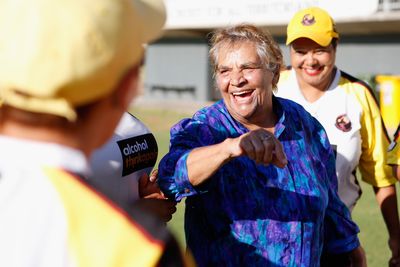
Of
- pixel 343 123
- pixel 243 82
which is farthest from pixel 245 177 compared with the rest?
pixel 343 123

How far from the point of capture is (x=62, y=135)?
126 centimetres

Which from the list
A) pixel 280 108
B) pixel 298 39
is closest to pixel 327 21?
pixel 298 39

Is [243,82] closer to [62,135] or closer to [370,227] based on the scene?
[62,135]

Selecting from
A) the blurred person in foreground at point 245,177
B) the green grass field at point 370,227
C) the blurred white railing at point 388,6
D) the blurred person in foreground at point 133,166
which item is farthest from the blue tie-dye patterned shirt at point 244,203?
the blurred white railing at point 388,6

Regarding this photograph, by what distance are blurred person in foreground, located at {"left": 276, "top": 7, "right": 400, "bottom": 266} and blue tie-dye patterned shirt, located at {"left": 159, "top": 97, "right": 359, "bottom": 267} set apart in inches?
48.8

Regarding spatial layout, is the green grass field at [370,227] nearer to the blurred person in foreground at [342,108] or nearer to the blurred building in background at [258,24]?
the blurred person in foreground at [342,108]

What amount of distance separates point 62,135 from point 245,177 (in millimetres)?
1586

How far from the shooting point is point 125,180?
2863 mm

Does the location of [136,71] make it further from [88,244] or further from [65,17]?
[88,244]

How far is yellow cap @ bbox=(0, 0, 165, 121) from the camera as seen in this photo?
46.7 inches

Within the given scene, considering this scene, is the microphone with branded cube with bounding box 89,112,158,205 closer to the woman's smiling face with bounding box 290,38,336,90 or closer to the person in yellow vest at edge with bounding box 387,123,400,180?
the woman's smiling face with bounding box 290,38,336,90

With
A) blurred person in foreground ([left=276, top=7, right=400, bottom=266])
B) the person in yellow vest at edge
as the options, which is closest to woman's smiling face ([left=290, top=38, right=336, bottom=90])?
blurred person in foreground ([left=276, top=7, right=400, bottom=266])

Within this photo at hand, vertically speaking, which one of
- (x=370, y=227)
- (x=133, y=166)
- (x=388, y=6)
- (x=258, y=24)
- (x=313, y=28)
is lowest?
(x=370, y=227)

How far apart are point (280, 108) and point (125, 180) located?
799 mm
